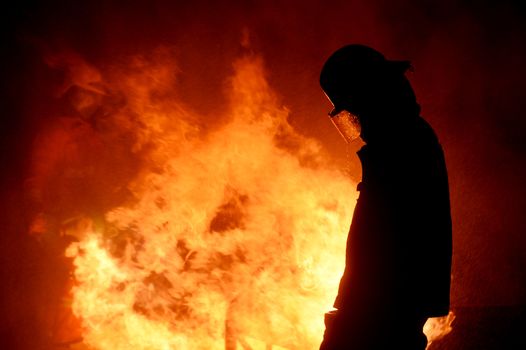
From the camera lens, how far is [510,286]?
3045mm

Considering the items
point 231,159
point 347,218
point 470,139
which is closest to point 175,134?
point 231,159

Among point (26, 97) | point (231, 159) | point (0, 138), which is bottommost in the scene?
point (231, 159)

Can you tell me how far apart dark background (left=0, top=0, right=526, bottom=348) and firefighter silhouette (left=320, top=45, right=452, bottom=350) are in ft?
7.25

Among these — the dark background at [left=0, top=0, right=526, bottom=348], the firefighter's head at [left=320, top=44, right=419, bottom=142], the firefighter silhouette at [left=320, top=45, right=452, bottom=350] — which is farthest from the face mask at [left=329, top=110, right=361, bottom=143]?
Answer: the dark background at [left=0, top=0, right=526, bottom=348]

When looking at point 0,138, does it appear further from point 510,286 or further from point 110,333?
point 510,286

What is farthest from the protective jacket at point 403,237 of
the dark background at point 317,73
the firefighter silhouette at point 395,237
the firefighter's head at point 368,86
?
the dark background at point 317,73

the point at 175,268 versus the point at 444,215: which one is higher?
the point at 175,268

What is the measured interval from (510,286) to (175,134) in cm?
434

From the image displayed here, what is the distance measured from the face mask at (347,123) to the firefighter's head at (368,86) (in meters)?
0.11

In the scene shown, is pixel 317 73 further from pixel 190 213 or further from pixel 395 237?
pixel 395 237

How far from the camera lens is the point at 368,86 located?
1585mm

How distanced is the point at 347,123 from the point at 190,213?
335 cm

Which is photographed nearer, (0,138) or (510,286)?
(510,286)

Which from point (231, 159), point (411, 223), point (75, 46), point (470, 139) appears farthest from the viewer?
point (231, 159)
